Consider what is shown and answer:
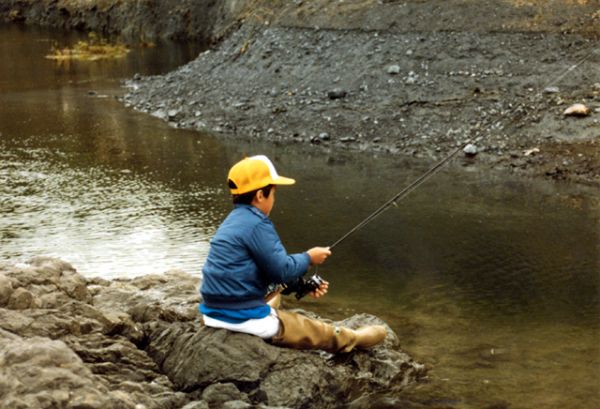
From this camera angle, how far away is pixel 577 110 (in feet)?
59.1

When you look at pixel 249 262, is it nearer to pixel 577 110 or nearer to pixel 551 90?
pixel 577 110

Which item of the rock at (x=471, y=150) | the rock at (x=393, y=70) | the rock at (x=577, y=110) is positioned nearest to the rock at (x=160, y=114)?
the rock at (x=393, y=70)

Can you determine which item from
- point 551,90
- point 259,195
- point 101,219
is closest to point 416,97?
point 551,90

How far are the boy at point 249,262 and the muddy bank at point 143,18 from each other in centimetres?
2907

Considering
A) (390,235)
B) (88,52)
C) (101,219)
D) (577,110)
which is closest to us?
(390,235)

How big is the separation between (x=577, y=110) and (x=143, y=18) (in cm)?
3055

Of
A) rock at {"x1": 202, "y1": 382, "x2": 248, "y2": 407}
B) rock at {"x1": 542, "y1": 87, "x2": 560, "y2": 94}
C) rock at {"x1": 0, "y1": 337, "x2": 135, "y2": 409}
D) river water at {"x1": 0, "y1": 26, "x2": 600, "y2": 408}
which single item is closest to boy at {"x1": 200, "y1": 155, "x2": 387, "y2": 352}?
rock at {"x1": 202, "y1": 382, "x2": 248, "y2": 407}

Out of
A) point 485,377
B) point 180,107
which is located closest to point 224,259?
point 485,377

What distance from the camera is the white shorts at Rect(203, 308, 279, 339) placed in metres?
7.29

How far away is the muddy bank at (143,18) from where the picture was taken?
4138 centimetres

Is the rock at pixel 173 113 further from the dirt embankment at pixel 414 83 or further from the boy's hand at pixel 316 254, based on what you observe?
the boy's hand at pixel 316 254

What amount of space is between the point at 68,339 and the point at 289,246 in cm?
621

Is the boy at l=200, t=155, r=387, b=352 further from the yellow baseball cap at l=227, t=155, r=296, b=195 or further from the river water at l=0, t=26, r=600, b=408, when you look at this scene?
the river water at l=0, t=26, r=600, b=408

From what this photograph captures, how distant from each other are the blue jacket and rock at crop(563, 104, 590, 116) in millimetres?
12187
